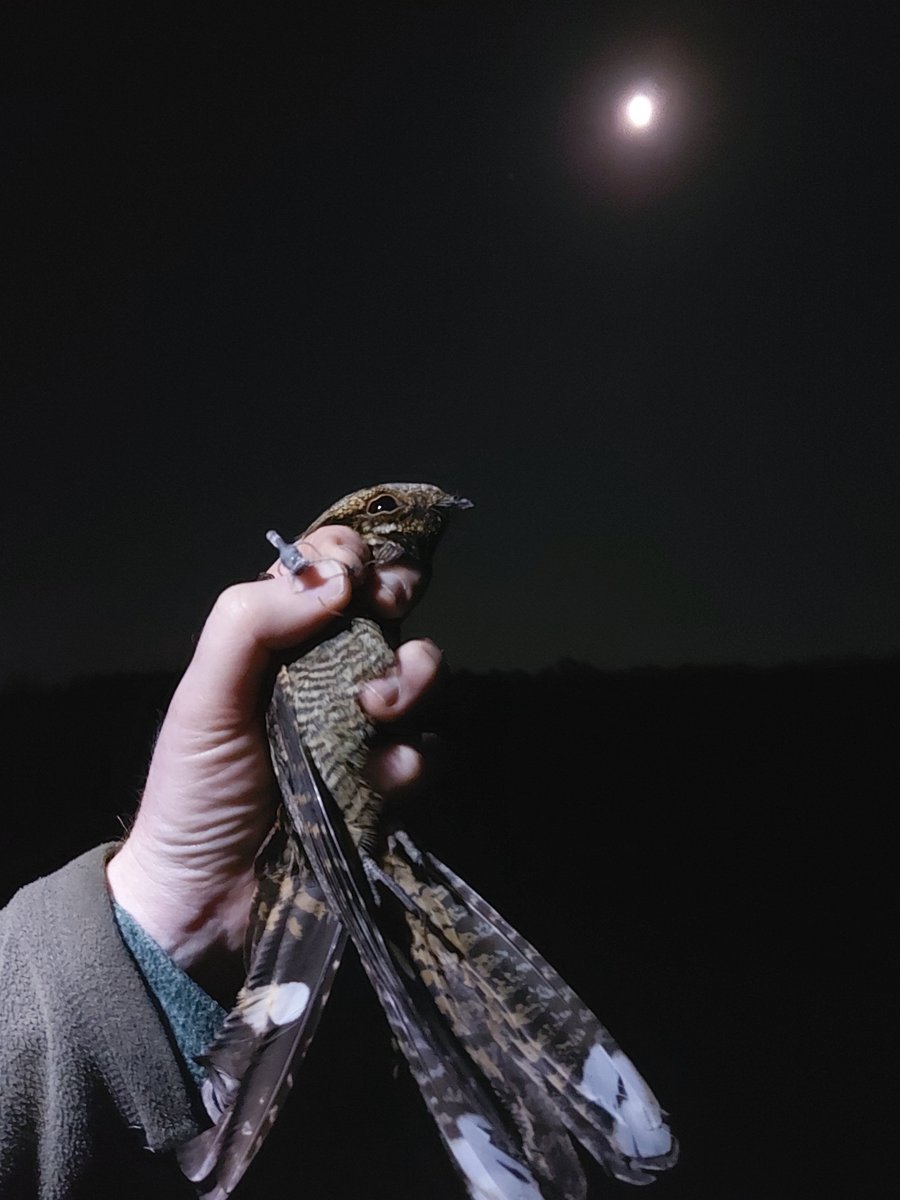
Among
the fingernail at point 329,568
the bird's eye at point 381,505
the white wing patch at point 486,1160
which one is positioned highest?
the bird's eye at point 381,505

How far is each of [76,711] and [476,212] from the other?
1.16 m

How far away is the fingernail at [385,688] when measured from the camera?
1201 millimetres

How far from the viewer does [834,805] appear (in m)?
1.55

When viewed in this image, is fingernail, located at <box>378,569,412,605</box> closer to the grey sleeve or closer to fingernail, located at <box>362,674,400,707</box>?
fingernail, located at <box>362,674,400,707</box>

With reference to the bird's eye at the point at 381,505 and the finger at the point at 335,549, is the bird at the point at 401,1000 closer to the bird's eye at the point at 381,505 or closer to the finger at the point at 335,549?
the finger at the point at 335,549

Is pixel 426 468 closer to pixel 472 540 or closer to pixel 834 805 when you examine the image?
pixel 472 540

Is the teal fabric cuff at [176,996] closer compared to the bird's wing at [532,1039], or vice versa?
the bird's wing at [532,1039]

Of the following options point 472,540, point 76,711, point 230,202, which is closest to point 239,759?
point 76,711

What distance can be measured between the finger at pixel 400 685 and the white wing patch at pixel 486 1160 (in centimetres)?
52

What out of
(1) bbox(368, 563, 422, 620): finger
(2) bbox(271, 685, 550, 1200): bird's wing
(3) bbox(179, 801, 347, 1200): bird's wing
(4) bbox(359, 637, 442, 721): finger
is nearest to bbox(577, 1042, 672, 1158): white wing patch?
(2) bbox(271, 685, 550, 1200): bird's wing

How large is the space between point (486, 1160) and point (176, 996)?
494mm

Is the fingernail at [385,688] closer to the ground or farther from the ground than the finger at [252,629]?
closer to the ground

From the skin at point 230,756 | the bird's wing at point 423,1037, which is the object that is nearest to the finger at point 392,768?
the skin at point 230,756

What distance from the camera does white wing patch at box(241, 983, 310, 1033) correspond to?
1121 millimetres
